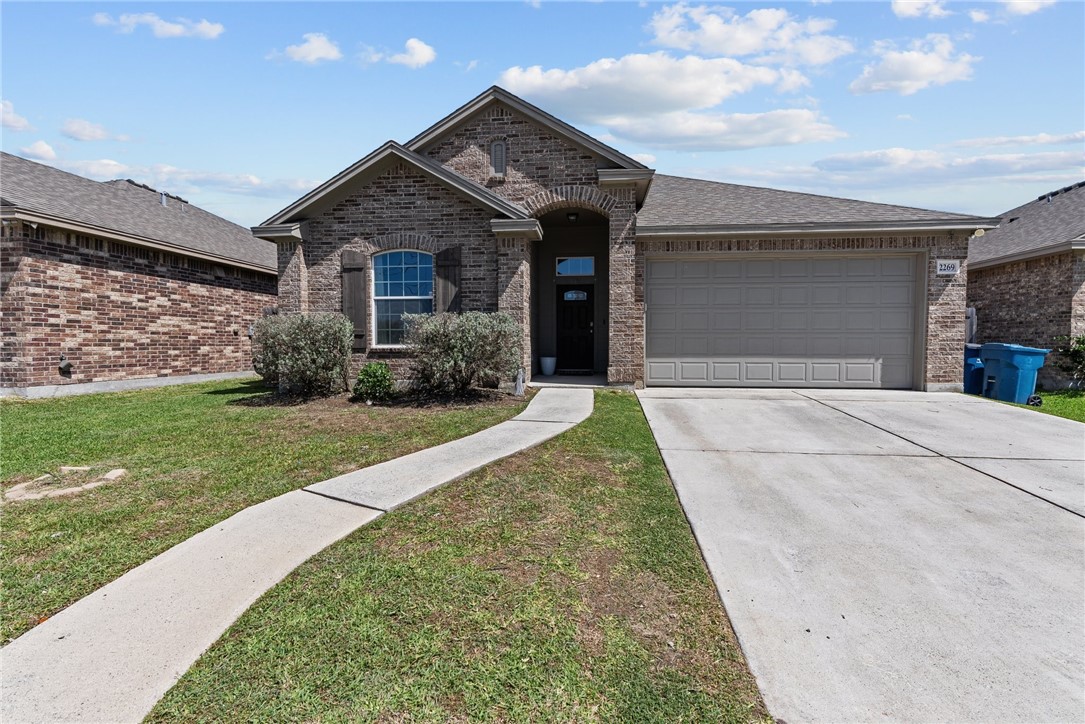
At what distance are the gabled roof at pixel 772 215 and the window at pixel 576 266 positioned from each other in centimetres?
202

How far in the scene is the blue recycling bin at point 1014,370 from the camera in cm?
1042

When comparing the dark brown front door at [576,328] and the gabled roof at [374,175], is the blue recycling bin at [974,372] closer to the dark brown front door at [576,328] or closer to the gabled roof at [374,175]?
the dark brown front door at [576,328]

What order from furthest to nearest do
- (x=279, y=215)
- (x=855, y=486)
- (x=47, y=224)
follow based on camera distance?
(x=279, y=215), (x=47, y=224), (x=855, y=486)

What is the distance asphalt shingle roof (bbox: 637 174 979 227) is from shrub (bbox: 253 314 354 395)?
6499 mm

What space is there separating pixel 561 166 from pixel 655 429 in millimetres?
6897

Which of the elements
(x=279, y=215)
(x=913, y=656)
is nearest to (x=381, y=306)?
(x=279, y=215)

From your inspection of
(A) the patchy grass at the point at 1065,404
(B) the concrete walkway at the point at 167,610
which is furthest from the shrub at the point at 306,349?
(A) the patchy grass at the point at 1065,404

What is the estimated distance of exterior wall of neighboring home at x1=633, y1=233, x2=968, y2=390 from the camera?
1106cm

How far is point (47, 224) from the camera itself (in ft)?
→ 32.9

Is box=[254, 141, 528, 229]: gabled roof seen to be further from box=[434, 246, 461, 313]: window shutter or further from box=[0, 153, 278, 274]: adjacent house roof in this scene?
box=[0, 153, 278, 274]: adjacent house roof

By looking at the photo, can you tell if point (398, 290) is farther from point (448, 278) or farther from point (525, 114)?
point (525, 114)

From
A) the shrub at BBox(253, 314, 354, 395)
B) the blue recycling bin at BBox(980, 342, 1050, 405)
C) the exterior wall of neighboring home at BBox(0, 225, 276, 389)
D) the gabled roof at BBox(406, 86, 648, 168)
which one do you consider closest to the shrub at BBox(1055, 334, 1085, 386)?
the blue recycling bin at BBox(980, 342, 1050, 405)

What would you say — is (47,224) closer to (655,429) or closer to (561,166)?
(561,166)

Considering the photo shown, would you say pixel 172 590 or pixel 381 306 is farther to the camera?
pixel 381 306
